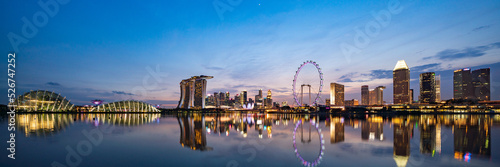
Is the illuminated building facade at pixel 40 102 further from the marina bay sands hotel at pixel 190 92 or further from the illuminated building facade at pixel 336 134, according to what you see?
the illuminated building facade at pixel 336 134

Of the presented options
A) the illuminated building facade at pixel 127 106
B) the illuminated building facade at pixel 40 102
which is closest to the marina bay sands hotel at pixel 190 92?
the illuminated building facade at pixel 127 106

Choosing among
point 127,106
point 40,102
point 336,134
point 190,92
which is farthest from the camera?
point 190,92

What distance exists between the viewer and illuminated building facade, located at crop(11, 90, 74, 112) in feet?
378

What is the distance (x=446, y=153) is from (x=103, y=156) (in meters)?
23.0

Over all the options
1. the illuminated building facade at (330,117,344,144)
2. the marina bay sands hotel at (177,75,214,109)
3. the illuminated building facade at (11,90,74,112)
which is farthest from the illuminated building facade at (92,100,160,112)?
the illuminated building facade at (330,117,344,144)

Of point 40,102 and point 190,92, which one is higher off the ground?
point 190,92

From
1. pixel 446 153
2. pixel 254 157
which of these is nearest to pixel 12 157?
pixel 254 157

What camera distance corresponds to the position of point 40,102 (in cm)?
11831

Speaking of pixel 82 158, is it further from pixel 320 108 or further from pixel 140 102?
pixel 320 108

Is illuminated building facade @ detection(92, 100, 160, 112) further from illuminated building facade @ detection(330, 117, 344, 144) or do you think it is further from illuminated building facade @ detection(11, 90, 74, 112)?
illuminated building facade @ detection(330, 117, 344, 144)

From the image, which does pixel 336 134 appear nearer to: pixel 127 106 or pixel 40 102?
pixel 127 106

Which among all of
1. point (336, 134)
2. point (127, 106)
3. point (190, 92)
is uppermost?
point (190, 92)

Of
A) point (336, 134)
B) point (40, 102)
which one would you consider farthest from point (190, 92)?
point (336, 134)

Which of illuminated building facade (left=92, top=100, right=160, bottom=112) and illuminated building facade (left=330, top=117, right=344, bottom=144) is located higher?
illuminated building facade (left=330, top=117, right=344, bottom=144)
